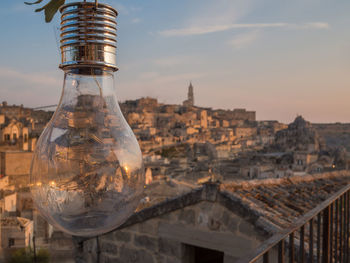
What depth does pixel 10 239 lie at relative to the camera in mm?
16266

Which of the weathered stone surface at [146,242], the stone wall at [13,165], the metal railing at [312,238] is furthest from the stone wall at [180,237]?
the stone wall at [13,165]

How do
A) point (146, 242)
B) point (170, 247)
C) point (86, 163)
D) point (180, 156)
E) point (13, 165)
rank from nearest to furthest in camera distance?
point (86, 163), point (170, 247), point (146, 242), point (13, 165), point (180, 156)

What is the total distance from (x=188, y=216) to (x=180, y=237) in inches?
10.3

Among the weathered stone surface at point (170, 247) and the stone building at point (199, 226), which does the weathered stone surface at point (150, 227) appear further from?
the weathered stone surface at point (170, 247)

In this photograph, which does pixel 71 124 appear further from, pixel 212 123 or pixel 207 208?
pixel 212 123

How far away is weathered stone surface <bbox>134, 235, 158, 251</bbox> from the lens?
3777 mm

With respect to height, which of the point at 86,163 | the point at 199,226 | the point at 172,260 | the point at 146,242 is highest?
the point at 86,163

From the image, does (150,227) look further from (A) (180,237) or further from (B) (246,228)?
(B) (246,228)

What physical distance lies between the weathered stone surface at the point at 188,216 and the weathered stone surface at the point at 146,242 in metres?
0.47

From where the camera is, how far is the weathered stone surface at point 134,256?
374 centimetres

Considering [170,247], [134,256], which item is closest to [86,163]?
[170,247]

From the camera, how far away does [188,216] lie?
3.64 meters

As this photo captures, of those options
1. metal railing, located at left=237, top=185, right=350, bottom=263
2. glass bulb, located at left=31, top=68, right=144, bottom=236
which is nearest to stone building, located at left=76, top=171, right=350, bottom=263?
metal railing, located at left=237, top=185, right=350, bottom=263

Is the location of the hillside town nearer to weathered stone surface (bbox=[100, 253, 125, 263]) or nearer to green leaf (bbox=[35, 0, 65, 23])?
green leaf (bbox=[35, 0, 65, 23])
